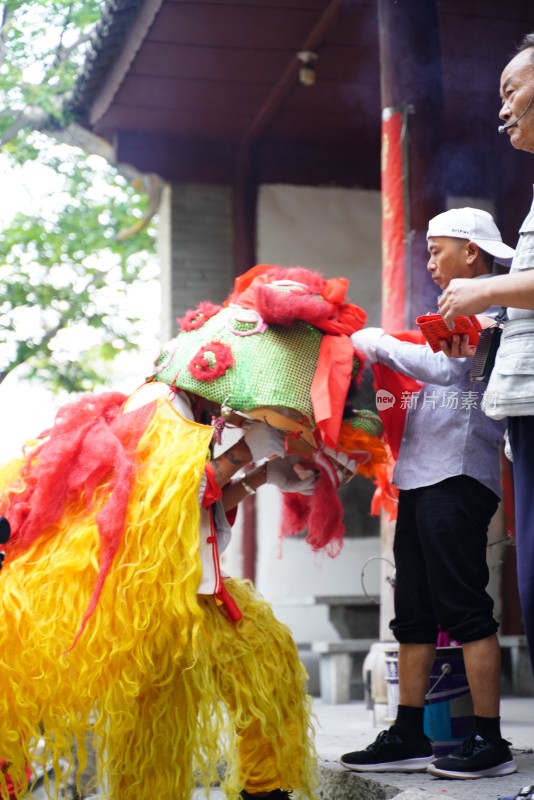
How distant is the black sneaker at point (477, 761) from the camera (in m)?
2.96

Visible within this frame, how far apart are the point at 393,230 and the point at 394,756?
2426 millimetres

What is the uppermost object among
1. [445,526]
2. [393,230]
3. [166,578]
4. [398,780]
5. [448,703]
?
[393,230]

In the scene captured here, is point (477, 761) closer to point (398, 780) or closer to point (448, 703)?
point (398, 780)

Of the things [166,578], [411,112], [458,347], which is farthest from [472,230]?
[411,112]

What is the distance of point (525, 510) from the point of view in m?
2.53

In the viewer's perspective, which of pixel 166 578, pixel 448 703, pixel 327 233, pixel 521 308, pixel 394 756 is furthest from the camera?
pixel 327 233

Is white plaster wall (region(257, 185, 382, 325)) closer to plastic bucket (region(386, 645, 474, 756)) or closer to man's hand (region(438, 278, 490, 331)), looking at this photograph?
plastic bucket (region(386, 645, 474, 756))

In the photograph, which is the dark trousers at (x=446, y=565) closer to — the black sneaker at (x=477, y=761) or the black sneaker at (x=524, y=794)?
the black sneaker at (x=477, y=761)

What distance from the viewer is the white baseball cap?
3.09 meters

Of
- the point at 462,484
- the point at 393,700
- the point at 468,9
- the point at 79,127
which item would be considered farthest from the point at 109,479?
the point at 79,127

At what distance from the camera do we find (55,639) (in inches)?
111

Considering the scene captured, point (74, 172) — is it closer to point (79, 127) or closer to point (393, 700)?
point (79, 127)

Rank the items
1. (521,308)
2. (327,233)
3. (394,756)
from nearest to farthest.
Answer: (521,308), (394,756), (327,233)

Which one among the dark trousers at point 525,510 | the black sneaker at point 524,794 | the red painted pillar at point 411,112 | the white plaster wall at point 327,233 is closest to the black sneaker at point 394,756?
the black sneaker at point 524,794
